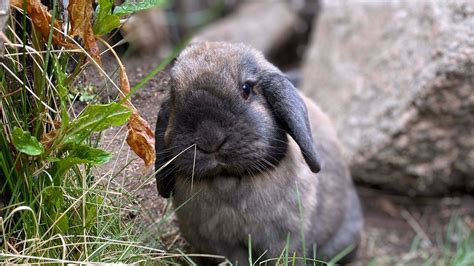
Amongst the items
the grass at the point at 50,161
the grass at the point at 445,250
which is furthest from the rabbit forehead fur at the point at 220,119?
the grass at the point at 445,250

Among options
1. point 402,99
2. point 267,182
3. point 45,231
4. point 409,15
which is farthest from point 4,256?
point 409,15

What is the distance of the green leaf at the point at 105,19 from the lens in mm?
3023

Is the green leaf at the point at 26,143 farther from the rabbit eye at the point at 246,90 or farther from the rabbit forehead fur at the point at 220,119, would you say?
the rabbit eye at the point at 246,90

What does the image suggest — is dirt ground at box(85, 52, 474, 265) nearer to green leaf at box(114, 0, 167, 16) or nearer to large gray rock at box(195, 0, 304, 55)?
green leaf at box(114, 0, 167, 16)

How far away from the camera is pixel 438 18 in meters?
5.41

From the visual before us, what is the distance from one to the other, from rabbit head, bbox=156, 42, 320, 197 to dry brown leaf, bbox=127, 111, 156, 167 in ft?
0.39

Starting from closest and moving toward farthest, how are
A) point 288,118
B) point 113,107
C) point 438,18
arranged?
1. point 113,107
2. point 288,118
3. point 438,18

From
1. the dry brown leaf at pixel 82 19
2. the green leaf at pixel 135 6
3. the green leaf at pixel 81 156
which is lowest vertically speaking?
the green leaf at pixel 81 156

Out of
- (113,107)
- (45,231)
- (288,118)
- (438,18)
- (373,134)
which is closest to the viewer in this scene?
(113,107)

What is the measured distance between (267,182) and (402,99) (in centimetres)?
223

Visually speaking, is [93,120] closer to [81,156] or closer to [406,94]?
[81,156]

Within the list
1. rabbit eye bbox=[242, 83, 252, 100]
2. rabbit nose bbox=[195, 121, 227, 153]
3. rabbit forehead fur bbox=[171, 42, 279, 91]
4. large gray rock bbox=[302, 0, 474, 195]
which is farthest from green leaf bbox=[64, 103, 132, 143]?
large gray rock bbox=[302, 0, 474, 195]

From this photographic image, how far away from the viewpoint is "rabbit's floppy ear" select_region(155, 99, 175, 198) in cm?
355

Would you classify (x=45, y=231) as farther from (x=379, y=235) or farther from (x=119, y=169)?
(x=379, y=235)
